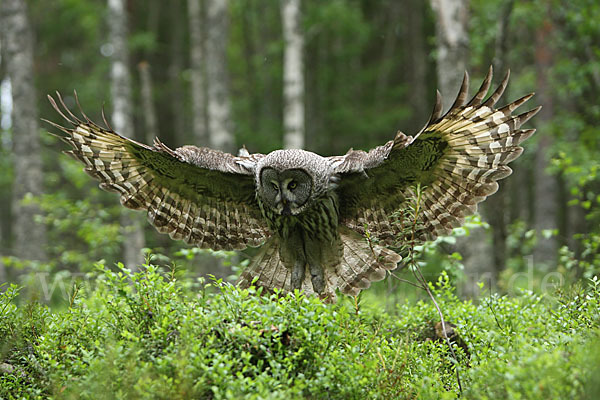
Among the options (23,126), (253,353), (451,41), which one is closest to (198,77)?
(23,126)

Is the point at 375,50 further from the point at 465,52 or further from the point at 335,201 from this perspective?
the point at 335,201

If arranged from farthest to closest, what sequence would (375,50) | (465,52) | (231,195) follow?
(375,50)
(465,52)
(231,195)

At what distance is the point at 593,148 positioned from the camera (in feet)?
41.5

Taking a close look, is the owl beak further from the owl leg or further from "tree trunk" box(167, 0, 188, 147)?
"tree trunk" box(167, 0, 188, 147)

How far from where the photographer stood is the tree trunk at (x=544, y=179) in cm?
1614

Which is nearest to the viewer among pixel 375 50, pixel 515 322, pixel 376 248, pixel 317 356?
pixel 317 356

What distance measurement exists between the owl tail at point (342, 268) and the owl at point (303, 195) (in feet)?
0.03

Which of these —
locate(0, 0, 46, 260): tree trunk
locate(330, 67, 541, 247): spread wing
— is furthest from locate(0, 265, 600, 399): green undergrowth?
locate(0, 0, 46, 260): tree trunk

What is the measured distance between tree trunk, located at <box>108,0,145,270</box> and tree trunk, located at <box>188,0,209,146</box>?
4806mm

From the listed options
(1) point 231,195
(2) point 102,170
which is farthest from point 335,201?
(2) point 102,170

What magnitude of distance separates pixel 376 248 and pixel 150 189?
234cm

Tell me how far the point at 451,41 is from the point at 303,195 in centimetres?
399

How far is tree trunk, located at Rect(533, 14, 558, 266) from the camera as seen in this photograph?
16144 millimetres

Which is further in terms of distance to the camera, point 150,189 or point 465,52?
point 465,52
